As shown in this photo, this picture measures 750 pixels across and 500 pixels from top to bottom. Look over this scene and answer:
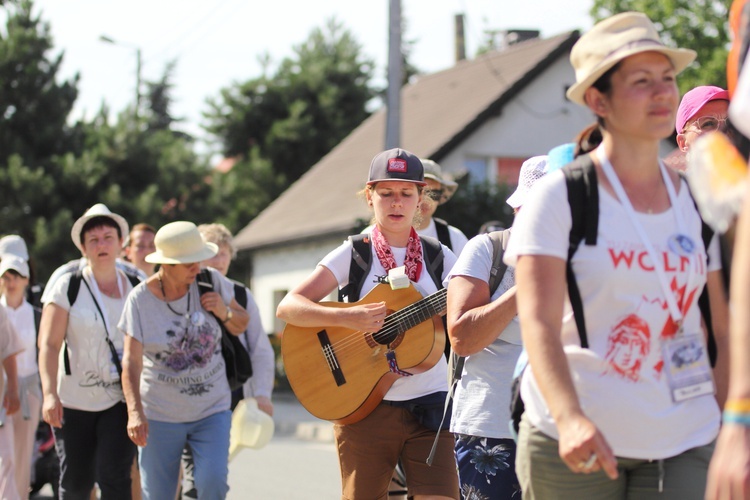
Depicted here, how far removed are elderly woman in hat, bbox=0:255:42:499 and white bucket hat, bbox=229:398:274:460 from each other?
1.52 m

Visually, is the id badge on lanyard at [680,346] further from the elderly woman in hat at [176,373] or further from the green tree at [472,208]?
the green tree at [472,208]

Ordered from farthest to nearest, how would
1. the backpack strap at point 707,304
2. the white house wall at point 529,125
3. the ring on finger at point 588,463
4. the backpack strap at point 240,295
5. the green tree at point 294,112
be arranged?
the green tree at point 294,112 < the white house wall at point 529,125 < the backpack strap at point 240,295 < the backpack strap at point 707,304 < the ring on finger at point 588,463

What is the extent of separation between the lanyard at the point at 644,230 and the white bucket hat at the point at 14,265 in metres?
7.00

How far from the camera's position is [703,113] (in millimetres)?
5402

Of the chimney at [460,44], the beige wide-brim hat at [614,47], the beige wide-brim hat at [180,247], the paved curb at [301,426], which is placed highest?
the chimney at [460,44]

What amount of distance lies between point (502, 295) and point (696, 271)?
4.64 ft

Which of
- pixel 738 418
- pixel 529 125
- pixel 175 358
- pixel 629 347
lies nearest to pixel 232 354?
pixel 175 358

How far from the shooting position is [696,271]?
3.38 m

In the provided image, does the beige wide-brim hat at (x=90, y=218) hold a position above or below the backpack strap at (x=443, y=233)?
above

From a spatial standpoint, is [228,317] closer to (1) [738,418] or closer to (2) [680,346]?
(2) [680,346]

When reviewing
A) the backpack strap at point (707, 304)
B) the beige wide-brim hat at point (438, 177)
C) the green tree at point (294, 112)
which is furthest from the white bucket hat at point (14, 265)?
the green tree at point (294, 112)

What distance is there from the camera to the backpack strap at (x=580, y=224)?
11.0ft

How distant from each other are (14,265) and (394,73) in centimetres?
792

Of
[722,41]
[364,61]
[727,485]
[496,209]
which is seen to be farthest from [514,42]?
[727,485]
